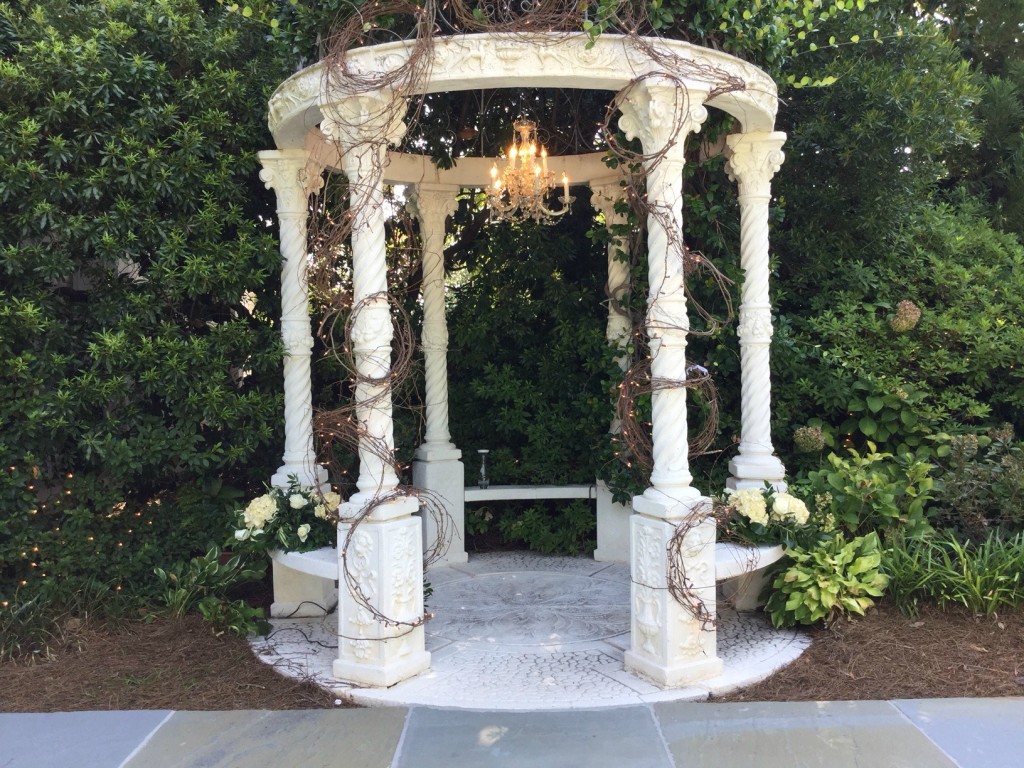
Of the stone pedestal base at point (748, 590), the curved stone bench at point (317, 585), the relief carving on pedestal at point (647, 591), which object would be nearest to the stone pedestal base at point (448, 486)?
the curved stone bench at point (317, 585)

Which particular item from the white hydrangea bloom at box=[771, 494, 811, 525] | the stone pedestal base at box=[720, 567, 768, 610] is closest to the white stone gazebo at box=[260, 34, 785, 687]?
the white hydrangea bloom at box=[771, 494, 811, 525]

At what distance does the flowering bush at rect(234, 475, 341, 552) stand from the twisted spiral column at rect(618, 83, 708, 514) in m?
1.81

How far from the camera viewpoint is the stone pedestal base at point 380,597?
374 cm

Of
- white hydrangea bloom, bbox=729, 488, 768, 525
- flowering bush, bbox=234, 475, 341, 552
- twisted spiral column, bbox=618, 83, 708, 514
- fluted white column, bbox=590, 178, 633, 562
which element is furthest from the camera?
Result: fluted white column, bbox=590, 178, 633, 562

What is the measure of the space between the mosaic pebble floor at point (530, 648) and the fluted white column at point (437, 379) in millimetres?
593

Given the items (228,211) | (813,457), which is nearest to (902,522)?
(813,457)

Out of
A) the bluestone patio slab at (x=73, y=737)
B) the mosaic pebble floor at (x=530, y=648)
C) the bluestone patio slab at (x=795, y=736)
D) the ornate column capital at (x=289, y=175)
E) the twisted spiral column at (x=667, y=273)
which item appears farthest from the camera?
the ornate column capital at (x=289, y=175)

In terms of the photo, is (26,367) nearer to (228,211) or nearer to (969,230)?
(228,211)

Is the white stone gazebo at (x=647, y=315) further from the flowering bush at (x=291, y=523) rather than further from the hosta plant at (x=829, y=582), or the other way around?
the hosta plant at (x=829, y=582)

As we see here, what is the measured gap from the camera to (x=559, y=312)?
6195mm

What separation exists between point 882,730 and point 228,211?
14.6 ft

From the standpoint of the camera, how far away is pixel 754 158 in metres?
4.70

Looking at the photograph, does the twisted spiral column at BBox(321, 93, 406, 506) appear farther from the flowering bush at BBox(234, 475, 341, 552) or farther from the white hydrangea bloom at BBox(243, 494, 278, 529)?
the white hydrangea bloom at BBox(243, 494, 278, 529)

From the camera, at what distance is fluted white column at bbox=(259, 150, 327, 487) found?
4.67 m
